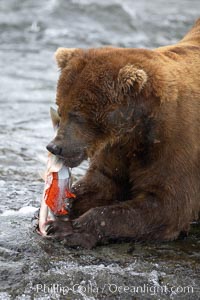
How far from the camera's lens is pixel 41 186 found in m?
6.27

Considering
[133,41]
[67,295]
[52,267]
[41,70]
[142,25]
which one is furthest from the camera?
[142,25]


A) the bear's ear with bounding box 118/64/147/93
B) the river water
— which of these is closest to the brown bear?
the bear's ear with bounding box 118/64/147/93

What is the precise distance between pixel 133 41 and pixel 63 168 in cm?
955

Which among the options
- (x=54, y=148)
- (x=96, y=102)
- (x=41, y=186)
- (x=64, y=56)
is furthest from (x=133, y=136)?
(x=41, y=186)

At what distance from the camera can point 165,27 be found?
15.4 m

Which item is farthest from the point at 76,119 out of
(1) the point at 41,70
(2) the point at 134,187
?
(1) the point at 41,70

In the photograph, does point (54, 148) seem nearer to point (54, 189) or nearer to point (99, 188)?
point (54, 189)

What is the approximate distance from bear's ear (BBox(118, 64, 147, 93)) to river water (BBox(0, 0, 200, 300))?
110cm

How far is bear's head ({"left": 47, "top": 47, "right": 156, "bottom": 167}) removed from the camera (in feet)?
15.2

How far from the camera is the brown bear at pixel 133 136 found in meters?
4.67

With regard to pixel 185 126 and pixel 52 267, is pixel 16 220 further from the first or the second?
pixel 185 126

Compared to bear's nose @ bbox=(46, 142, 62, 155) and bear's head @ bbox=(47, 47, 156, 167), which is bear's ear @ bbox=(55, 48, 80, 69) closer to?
bear's head @ bbox=(47, 47, 156, 167)

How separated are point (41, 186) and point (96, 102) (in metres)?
1.81

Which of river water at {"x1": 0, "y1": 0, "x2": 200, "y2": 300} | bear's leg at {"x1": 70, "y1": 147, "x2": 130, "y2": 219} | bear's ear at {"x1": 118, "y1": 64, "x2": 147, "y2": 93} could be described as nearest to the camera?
river water at {"x1": 0, "y1": 0, "x2": 200, "y2": 300}
